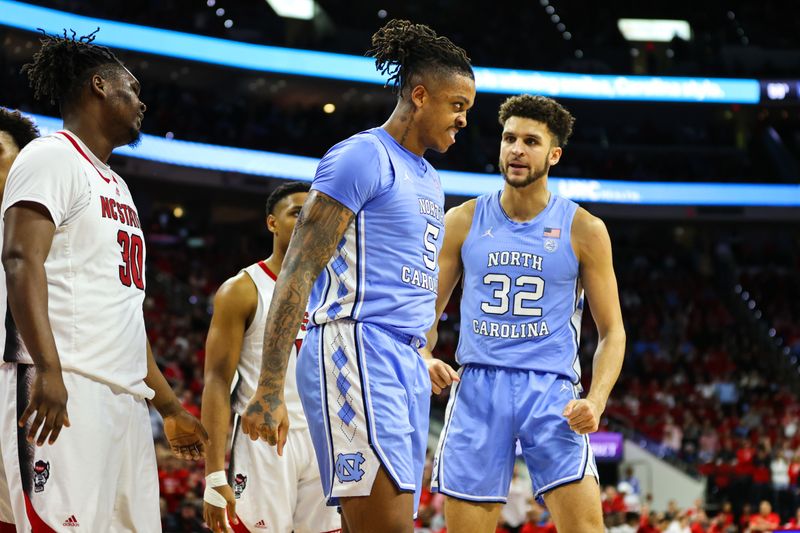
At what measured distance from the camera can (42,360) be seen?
333 centimetres

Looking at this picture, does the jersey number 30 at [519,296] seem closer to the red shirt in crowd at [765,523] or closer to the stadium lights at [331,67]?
the red shirt in crowd at [765,523]

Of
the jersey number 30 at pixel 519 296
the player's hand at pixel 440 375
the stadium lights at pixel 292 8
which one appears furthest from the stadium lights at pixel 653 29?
the player's hand at pixel 440 375

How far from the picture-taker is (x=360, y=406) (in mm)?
3613

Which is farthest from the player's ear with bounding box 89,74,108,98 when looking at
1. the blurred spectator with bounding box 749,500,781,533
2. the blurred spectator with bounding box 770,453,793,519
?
the blurred spectator with bounding box 770,453,793,519

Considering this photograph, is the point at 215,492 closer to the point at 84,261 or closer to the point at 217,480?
the point at 217,480

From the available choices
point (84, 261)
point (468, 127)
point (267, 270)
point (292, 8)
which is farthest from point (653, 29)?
point (84, 261)

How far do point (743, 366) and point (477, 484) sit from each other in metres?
21.4

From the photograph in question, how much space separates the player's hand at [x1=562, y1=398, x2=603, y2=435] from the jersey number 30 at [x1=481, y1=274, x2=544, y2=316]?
595mm

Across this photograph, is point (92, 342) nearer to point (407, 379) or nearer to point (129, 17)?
point (407, 379)

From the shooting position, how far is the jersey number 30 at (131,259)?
12.6ft

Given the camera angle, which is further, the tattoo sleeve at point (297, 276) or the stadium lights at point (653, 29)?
the stadium lights at point (653, 29)

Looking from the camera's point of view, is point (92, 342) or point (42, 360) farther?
point (92, 342)

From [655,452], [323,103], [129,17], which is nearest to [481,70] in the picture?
[323,103]

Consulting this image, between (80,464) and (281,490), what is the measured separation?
1.51 metres
